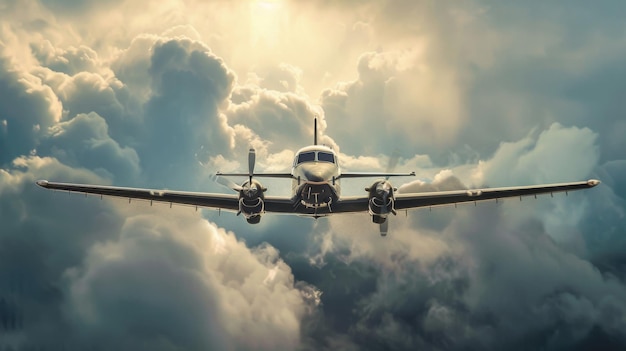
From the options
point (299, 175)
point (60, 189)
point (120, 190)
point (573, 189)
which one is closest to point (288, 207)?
point (299, 175)

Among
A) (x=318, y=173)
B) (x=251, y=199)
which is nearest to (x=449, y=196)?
Result: (x=318, y=173)

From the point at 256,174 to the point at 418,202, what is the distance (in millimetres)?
12730

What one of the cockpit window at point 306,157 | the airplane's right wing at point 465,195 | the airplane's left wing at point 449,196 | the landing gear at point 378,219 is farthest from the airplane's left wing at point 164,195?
the airplane's right wing at point 465,195

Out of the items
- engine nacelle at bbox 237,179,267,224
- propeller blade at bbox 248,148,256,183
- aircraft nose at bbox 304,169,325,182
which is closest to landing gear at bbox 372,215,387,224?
aircraft nose at bbox 304,169,325,182

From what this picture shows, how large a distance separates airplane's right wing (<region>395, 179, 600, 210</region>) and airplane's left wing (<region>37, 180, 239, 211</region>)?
12.6 m

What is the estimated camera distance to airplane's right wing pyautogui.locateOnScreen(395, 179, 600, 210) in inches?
1582

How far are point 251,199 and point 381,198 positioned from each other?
839 centimetres

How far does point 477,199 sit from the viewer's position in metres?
41.8

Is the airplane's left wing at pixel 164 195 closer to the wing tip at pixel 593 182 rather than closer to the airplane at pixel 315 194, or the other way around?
the airplane at pixel 315 194

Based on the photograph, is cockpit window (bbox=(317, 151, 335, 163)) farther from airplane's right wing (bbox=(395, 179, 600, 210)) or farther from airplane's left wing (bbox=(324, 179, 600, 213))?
airplane's right wing (bbox=(395, 179, 600, 210))

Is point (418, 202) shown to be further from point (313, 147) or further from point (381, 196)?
point (313, 147)

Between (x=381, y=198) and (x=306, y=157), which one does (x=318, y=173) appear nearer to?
(x=306, y=157)

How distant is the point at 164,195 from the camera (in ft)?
135

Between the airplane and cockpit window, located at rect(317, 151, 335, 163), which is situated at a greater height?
cockpit window, located at rect(317, 151, 335, 163)
